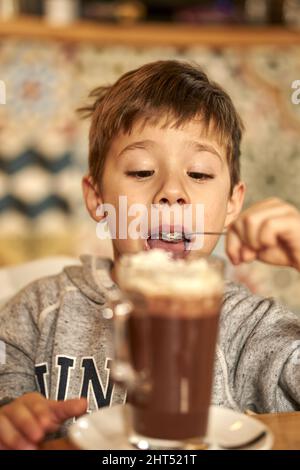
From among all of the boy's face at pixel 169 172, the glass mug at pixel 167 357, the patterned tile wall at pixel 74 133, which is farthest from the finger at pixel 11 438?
the patterned tile wall at pixel 74 133

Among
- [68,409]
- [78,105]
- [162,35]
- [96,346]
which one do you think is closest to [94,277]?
[96,346]

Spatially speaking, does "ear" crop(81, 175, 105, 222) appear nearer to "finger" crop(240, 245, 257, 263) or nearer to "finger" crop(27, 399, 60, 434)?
"finger" crop(240, 245, 257, 263)

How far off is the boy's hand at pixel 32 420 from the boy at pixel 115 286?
14.5 inches

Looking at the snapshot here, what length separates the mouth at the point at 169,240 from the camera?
1287 millimetres

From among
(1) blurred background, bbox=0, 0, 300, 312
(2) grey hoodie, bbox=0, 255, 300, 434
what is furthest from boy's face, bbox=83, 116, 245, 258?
(1) blurred background, bbox=0, 0, 300, 312

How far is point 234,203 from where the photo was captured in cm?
154

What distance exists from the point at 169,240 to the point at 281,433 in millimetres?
457

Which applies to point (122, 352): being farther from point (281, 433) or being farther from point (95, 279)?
point (95, 279)

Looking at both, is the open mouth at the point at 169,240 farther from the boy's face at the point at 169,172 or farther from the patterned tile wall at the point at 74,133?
the patterned tile wall at the point at 74,133

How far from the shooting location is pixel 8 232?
122 inches

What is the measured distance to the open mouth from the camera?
1287mm

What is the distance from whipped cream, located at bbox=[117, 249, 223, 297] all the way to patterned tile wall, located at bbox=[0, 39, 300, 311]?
222 cm

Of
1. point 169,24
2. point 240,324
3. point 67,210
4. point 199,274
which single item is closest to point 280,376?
point 240,324

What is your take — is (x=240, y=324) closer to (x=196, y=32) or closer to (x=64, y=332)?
(x=64, y=332)
